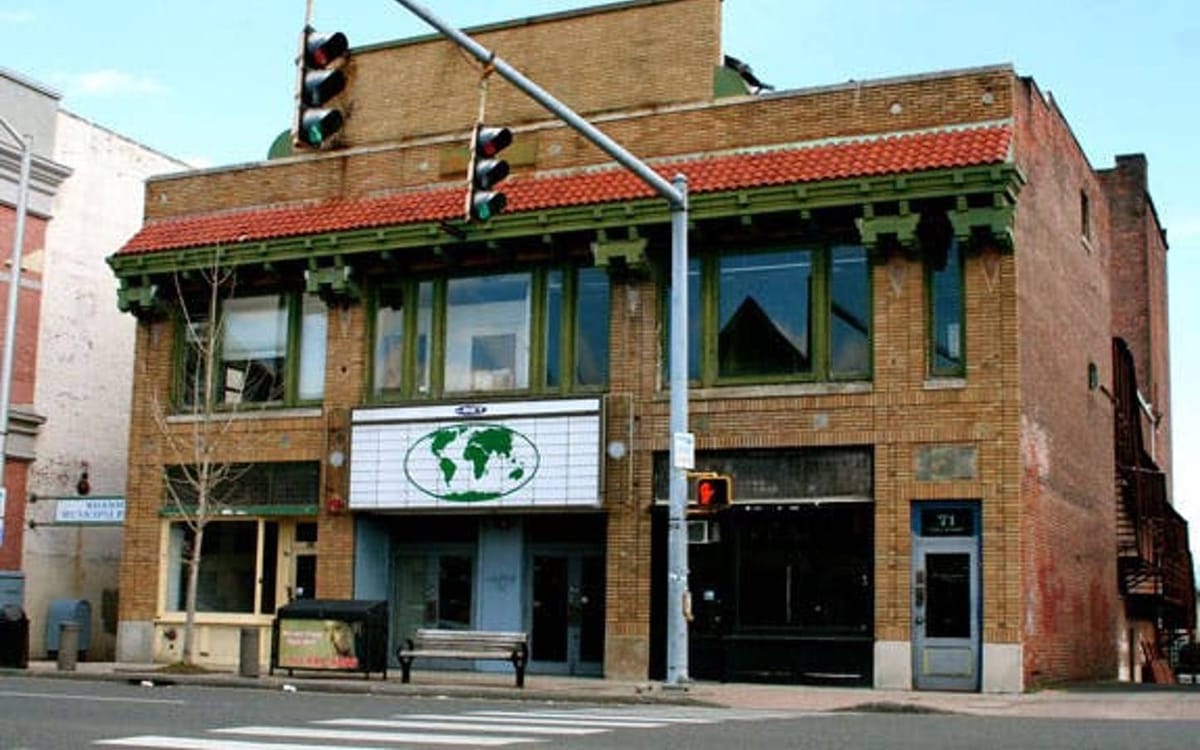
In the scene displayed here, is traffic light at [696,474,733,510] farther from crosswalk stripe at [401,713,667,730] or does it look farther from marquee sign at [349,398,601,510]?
marquee sign at [349,398,601,510]

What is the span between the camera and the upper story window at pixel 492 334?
2698cm

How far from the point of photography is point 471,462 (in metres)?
27.1

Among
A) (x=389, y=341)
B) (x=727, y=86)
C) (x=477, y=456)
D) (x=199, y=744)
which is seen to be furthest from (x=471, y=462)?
(x=199, y=744)

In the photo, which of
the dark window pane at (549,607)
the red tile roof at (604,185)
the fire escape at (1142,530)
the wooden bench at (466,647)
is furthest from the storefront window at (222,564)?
the fire escape at (1142,530)

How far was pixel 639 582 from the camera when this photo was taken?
84.5ft

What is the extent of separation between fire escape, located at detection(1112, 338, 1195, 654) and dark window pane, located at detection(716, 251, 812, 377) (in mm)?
11545

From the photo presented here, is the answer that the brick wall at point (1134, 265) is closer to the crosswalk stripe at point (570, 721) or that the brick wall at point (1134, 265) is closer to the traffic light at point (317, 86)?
the crosswalk stripe at point (570, 721)

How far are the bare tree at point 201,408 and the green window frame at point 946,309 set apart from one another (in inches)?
505

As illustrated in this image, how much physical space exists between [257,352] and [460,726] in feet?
55.4

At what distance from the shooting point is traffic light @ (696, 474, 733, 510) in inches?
808

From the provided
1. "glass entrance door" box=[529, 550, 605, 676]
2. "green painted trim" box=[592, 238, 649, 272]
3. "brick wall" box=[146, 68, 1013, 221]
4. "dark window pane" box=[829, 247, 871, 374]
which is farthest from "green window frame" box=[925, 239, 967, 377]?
"glass entrance door" box=[529, 550, 605, 676]

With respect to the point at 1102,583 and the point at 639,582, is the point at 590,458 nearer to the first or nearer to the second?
the point at 639,582

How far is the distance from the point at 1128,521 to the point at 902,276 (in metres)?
12.6

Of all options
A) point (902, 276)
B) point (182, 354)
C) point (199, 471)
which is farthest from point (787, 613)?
point (182, 354)
